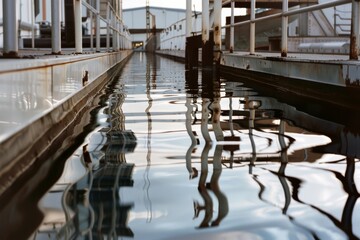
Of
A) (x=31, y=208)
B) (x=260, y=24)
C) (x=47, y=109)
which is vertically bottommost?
Result: (x=31, y=208)

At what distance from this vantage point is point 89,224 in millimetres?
849

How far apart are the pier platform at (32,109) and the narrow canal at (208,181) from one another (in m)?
0.09

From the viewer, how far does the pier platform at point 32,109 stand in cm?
114

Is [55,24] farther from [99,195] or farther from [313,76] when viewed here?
[99,195]

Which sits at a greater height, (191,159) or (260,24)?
(260,24)

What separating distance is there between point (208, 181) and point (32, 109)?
0.52 meters

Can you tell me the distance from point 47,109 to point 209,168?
0.57 metres

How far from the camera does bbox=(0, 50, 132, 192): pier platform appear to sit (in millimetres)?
1139

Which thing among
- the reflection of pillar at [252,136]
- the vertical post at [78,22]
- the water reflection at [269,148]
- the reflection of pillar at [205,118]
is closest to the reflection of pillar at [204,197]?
the water reflection at [269,148]

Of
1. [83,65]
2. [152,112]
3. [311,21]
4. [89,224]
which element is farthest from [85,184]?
[311,21]

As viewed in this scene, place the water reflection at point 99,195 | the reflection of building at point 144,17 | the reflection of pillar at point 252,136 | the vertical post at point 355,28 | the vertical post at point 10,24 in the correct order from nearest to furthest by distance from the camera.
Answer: the water reflection at point 99,195, the reflection of pillar at point 252,136, the vertical post at point 10,24, the vertical post at point 355,28, the reflection of building at point 144,17

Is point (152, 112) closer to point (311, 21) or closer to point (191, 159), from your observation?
point (191, 159)

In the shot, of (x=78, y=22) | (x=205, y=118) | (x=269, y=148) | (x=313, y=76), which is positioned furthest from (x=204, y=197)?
(x=78, y=22)

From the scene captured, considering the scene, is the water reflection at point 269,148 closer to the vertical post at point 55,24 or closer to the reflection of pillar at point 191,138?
the reflection of pillar at point 191,138
